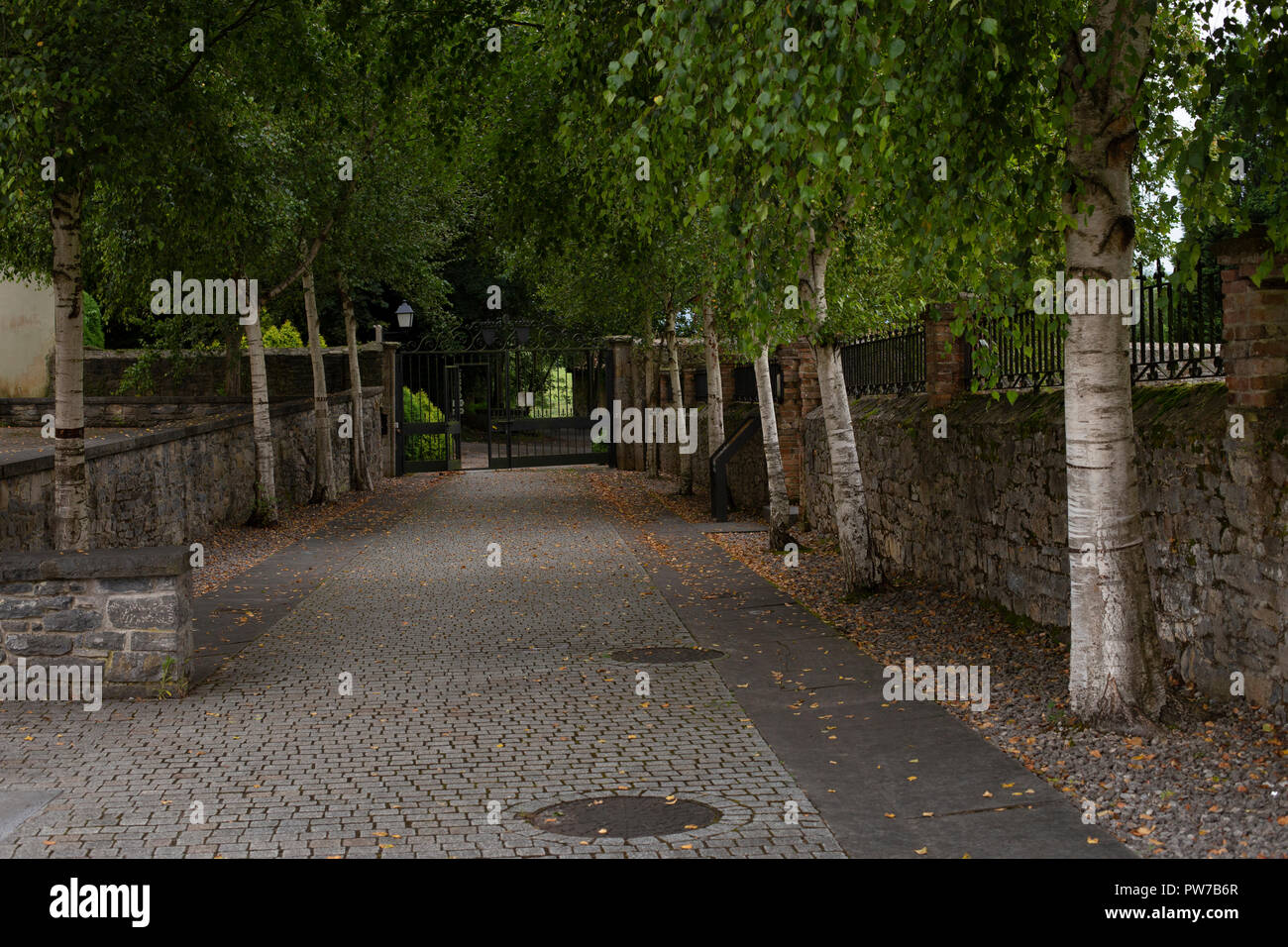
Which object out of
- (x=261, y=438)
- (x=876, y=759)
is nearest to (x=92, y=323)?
(x=261, y=438)

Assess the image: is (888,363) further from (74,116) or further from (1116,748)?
(74,116)

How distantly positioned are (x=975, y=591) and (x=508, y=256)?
587 inches

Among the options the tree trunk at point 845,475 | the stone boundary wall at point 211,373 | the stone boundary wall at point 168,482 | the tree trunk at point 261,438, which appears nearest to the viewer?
the tree trunk at point 845,475

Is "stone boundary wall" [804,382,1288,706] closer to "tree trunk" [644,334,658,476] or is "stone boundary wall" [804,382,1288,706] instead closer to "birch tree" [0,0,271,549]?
"birch tree" [0,0,271,549]

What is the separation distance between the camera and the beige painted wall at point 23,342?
A: 28.5 meters

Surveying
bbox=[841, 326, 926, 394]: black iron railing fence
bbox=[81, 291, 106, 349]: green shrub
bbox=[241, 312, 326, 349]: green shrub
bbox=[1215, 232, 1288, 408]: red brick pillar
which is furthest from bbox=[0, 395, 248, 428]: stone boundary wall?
bbox=[1215, 232, 1288, 408]: red brick pillar

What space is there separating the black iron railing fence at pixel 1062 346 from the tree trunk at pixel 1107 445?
53 cm

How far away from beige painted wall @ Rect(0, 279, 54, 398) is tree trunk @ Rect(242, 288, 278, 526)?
12257mm

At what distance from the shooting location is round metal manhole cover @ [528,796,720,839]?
213 inches

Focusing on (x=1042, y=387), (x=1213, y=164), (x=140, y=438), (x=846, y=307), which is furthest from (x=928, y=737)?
(x=140, y=438)

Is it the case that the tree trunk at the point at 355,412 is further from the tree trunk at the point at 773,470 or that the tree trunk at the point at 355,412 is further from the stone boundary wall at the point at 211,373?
the tree trunk at the point at 773,470

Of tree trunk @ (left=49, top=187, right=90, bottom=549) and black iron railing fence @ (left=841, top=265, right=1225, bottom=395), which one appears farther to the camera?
tree trunk @ (left=49, top=187, right=90, bottom=549)

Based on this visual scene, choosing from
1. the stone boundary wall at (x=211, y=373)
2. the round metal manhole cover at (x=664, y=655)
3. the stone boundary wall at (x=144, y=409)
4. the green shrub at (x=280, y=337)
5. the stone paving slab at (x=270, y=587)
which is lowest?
the round metal manhole cover at (x=664, y=655)

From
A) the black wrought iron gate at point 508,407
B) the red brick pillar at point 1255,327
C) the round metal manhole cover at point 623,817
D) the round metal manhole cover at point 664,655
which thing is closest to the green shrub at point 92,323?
the black wrought iron gate at point 508,407
